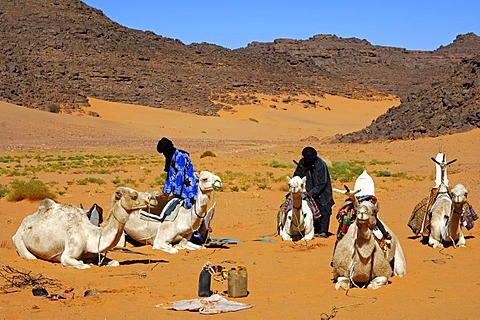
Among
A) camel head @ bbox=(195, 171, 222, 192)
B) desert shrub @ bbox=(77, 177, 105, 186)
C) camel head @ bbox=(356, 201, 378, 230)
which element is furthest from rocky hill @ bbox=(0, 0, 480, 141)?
camel head @ bbox=(356, 201, 378, 230)

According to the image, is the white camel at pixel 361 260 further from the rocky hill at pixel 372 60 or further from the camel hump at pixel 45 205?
the rocky hill at pixel 372 60

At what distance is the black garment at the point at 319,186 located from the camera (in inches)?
484

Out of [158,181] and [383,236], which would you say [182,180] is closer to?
[383,236]

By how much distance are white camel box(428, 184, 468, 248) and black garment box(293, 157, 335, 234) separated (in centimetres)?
197

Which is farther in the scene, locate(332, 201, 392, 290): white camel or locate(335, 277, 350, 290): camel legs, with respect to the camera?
locate(335, 277, 350, 290): camel legs

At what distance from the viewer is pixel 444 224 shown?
10766mm

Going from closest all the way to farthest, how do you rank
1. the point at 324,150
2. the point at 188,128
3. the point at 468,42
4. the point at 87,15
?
the point at 324,150 → the point at 188,128 → the point at 87,15 → the point at 468,42

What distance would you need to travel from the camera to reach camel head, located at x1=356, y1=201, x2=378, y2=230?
7461 millimetres

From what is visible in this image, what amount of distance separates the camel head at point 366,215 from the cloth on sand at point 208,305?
133cm

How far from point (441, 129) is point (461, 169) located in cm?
1695

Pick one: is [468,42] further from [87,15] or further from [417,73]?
[87,15]

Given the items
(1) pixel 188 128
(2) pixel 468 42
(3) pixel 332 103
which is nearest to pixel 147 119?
(1) pixel 188 128

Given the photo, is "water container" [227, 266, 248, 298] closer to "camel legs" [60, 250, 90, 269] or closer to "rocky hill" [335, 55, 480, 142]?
"camel legs" [60, 250, 90, 269]

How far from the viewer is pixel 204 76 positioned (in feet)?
325
